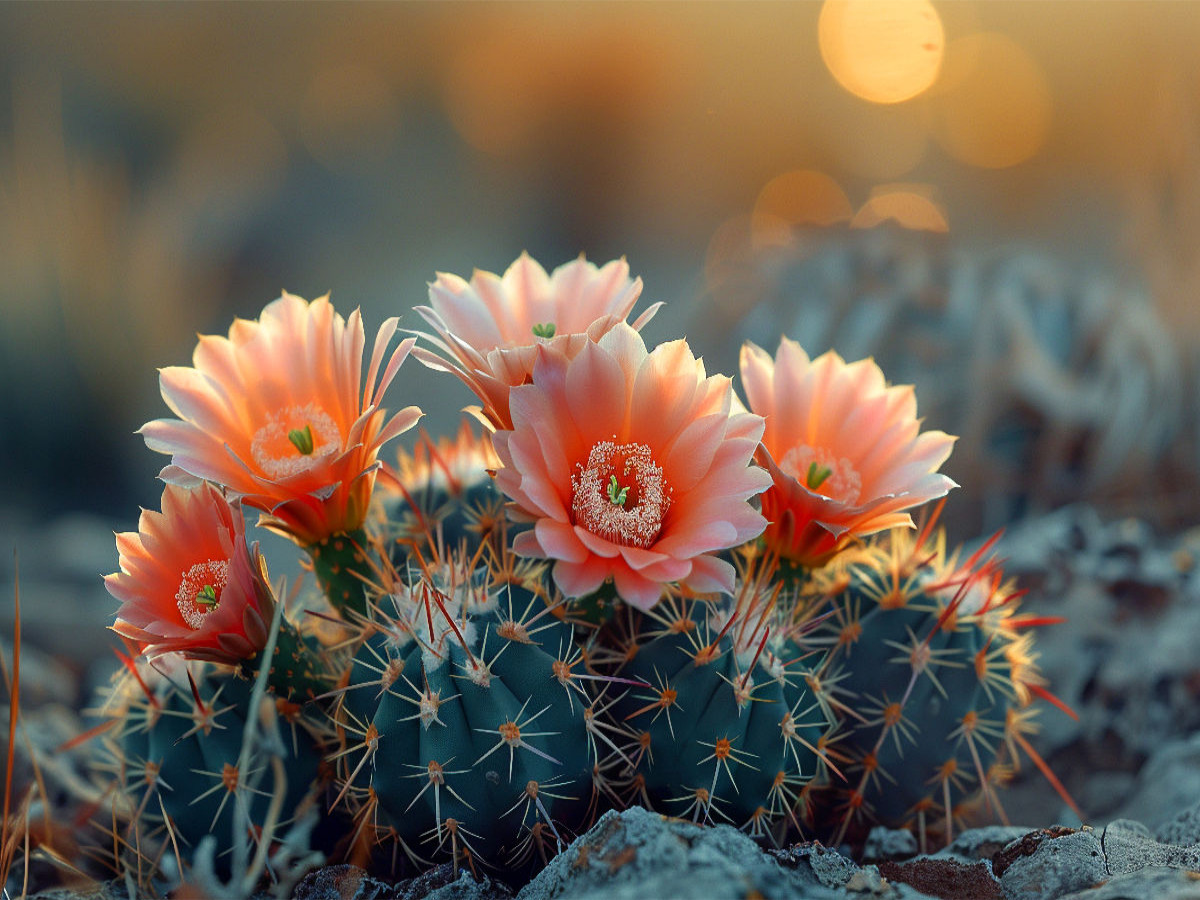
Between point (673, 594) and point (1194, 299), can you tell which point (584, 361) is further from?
point (1194, 299)

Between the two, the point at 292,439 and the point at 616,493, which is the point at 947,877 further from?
the point at 292,439

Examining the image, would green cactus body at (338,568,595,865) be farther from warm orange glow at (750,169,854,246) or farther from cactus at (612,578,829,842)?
warm orange glow at (750,169,854,246)

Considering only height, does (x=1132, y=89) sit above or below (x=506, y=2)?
below

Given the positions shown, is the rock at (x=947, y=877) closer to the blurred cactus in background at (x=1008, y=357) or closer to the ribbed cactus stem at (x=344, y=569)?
the ribbed cactus stem at (x=344, y=569)

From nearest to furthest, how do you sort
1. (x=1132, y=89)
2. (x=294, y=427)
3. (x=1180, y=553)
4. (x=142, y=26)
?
(x=294, y=427) → (x=1180, y=553) → (x=1132, y=89) → (x=142, y=26)

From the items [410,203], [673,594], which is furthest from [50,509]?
[673,594]

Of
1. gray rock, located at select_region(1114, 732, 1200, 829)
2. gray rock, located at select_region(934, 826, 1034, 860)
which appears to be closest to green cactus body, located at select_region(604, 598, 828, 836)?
gray rock, located at select_region(934, 826, 1034, 860)

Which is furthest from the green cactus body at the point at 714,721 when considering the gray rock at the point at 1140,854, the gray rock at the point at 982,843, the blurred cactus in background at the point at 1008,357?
the blurred cactus in background at the point at 1008,357

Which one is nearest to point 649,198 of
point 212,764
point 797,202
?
point 797,202
